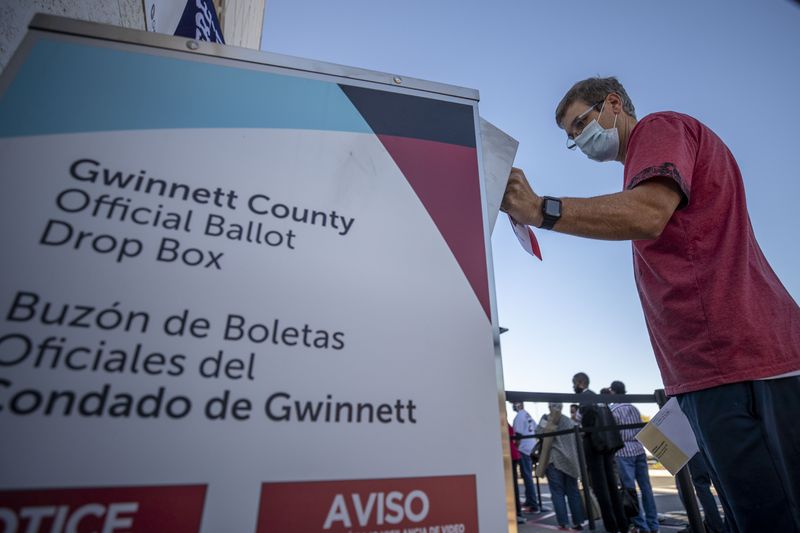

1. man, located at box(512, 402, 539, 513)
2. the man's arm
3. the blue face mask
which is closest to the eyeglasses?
the blue face mask

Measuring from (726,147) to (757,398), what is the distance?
0.83 metres

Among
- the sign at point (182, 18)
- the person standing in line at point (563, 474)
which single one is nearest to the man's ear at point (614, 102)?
the sign at point (182, 18)

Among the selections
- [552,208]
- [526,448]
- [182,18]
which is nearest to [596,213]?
[552,208]

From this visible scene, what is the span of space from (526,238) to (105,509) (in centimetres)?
100

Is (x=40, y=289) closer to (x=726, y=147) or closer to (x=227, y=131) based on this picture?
(x=227, y=131)

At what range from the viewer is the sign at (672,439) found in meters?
1.30

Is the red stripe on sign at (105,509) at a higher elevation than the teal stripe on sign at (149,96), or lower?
lower

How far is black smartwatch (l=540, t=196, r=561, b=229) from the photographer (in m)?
0.99

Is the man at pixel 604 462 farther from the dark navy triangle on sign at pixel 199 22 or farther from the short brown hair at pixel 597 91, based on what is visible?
the dark navy triangle on sign at pixel 199 22

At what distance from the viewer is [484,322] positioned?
28.9 inches

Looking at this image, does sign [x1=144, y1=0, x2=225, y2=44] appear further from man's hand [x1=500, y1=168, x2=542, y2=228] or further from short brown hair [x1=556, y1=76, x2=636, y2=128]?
short brown hair [x1=556, y1=76, x2=636, y2=128]

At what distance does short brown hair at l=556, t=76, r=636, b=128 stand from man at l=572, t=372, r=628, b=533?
2.72m

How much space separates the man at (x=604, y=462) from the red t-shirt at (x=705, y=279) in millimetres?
2646

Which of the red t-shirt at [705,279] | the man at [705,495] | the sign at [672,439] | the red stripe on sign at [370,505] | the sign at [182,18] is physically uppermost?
the sign at [182,18]
